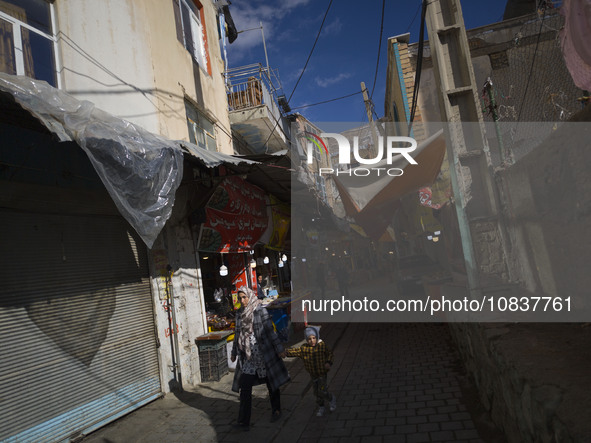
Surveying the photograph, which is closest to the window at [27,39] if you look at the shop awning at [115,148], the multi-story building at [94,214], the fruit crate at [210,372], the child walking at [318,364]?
the multi-story building at [94,214]

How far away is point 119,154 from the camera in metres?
4.12

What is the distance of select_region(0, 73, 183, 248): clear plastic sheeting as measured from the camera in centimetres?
372

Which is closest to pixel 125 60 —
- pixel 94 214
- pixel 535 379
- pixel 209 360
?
pixel 94 214

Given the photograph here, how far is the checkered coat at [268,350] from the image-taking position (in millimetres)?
5008

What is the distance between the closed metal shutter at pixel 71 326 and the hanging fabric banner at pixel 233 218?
5.77 feet

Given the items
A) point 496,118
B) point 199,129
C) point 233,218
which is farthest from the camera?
point 199,129

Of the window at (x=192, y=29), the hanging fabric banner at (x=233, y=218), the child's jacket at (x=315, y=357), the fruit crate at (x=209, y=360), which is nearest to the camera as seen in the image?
the child's jacket at (x=315, y=357)

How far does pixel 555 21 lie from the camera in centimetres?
1070

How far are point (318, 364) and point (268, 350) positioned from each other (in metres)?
0.73

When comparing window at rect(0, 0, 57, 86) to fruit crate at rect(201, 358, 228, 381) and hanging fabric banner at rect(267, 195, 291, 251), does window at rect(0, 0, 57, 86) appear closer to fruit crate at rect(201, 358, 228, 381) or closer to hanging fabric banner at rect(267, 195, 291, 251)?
fruit crate at rect(201, 358, 228, 381)

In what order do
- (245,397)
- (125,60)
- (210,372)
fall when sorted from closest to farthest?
1. (245,397)
2. (210,372)
3. (125,60)

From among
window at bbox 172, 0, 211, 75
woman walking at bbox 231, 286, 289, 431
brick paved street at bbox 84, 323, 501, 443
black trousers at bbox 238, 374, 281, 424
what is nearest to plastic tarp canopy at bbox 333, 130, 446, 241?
brick paved street at bbox 84, 323, 501, 443

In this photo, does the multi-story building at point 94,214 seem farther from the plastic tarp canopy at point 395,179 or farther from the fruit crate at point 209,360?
the plastic tarp canopy at point 395,179

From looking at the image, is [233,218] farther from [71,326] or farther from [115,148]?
[115,148]
